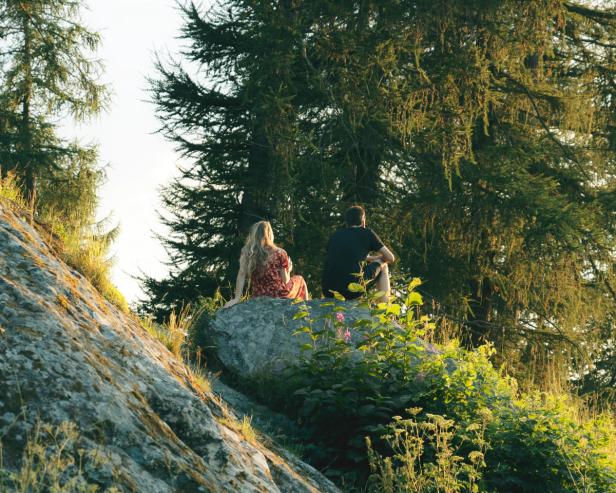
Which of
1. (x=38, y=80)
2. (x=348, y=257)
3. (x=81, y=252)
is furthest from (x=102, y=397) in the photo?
(x=38, y=80)

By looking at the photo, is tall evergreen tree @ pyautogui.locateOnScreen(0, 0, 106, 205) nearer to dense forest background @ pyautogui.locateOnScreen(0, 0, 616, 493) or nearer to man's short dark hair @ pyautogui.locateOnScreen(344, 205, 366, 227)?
dense forest background @ pyautogui.locateOnScreen(0, 0, 616, 493)

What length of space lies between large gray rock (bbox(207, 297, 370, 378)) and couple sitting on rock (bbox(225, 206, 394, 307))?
135 centimetres

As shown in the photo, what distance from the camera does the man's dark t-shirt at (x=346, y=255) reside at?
9242 millimetres

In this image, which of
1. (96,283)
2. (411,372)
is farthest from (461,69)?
(96,283)

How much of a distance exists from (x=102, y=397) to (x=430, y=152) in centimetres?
1165

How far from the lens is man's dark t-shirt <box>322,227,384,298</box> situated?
30.3ft

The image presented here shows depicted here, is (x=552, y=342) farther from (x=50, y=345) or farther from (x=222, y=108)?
(x=50, y=345)

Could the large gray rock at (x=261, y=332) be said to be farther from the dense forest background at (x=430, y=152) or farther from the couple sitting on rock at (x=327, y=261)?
the dense forest background at (x=430, y=152)

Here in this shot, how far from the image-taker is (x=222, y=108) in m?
16.5

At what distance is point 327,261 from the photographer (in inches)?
370

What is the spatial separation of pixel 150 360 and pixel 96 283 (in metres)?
1.46

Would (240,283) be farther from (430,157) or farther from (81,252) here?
(430,157)

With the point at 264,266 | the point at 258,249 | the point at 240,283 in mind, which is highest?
the point at 258,249

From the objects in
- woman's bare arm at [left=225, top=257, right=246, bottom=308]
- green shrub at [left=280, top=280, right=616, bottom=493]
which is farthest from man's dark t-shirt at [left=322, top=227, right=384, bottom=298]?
green shrub at [left=280, top=280, right=616, bottom=493]
